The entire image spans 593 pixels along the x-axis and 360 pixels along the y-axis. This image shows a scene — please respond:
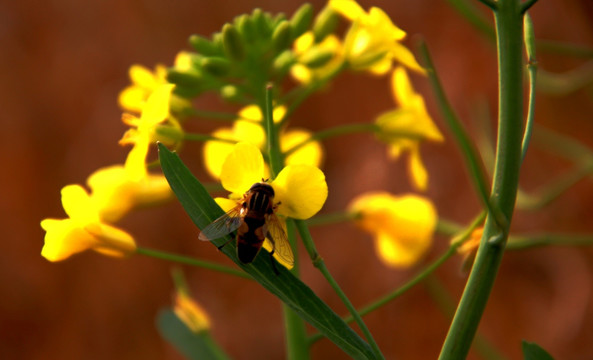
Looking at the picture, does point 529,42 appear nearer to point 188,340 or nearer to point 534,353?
point 534,353

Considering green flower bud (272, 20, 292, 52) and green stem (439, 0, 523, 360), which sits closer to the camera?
green stem (439, 0, 523, 360)

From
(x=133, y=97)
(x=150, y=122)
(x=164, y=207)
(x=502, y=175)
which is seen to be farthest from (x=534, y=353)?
(x=164, y=207)

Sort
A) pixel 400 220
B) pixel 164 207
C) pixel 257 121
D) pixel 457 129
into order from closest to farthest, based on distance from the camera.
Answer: pixel 457 129 → pixel 257 121 → pixel 400 220 → pixel 164 207

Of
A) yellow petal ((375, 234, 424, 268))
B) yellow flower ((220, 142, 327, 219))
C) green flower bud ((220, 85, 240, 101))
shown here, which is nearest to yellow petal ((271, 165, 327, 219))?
yellow flower ((220, 142, 327, 219))

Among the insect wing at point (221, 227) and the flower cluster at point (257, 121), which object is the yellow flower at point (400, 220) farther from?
the insect wing at point (221, 227)

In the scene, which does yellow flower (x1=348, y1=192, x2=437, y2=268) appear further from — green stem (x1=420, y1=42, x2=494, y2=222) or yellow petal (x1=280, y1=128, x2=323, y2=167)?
green stem (x1=420, y1=42, x2=494, y2=222)

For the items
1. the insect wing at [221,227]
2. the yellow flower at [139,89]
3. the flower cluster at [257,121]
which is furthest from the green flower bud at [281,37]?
the insect wing at [221,227]
